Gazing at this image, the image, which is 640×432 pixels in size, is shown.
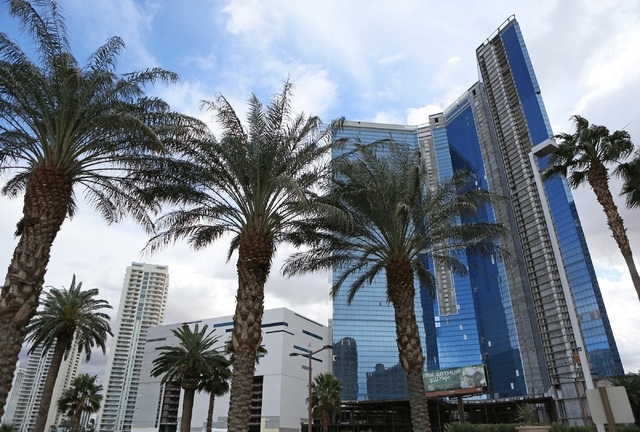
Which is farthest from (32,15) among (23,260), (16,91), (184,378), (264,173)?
(184,378)

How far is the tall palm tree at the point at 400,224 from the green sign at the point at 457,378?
40.3m

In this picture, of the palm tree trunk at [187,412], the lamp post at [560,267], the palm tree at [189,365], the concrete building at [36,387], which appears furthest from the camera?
the concrete building at [36,387]

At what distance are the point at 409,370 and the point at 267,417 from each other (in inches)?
3121

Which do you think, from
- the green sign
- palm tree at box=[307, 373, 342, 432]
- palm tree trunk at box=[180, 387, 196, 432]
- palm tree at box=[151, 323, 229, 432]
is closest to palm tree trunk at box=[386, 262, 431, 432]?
palm tree at box=[151, 323, 229, 432]

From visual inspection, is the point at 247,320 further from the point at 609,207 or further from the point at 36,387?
the point at 36,387

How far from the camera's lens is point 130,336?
163 meters

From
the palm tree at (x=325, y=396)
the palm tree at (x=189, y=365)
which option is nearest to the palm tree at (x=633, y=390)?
the palm tree at (x=325, y=396)

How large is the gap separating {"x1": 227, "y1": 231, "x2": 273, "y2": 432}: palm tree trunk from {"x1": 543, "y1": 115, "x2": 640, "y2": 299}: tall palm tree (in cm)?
1384

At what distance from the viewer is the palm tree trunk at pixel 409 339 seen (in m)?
16.3

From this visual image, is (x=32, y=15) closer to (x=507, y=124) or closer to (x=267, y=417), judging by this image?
(x=507, y=124)

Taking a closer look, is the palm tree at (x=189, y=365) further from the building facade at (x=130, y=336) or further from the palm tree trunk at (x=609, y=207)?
the building facade at (x=130, y=336)

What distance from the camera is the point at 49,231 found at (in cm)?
1201

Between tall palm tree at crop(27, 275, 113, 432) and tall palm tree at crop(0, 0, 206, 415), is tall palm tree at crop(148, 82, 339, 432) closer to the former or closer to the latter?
tall palm tree at crop(0, 0, 206, 415)

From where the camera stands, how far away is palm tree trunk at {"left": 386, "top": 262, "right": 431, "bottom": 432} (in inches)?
643
